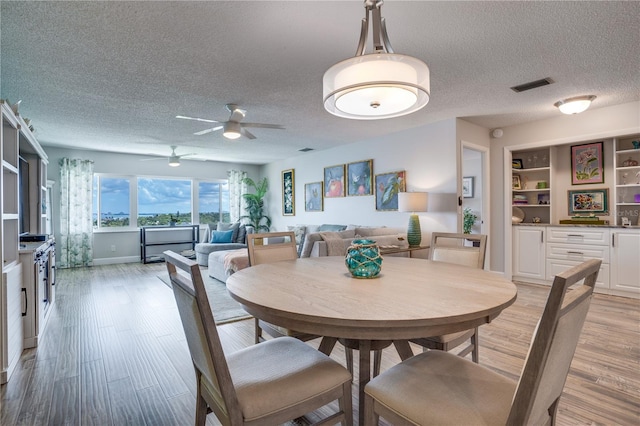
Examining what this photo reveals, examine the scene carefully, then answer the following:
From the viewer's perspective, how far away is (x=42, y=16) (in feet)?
6.56

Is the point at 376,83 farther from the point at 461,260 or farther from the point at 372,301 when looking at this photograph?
the point at 461,260

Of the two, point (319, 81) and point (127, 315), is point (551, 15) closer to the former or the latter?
point (319, 81)

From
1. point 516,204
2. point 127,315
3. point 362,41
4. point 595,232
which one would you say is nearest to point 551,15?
point 362,41

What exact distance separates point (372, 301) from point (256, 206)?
290 inches

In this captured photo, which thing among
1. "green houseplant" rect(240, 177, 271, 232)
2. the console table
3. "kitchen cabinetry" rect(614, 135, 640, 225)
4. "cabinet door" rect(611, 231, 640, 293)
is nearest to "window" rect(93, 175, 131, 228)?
the console table

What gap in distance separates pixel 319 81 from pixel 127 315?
309cm

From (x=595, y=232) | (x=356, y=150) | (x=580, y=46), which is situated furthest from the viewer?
(x=356, y=150)

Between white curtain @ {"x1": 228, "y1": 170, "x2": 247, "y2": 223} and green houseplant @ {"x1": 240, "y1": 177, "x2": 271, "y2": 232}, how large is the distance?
168 millimetres

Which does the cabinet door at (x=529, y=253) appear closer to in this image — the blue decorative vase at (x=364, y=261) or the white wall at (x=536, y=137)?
the white wall at (x=536, y=137)

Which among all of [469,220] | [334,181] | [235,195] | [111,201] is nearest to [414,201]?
[469,220]

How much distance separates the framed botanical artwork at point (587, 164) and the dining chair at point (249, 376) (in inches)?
195

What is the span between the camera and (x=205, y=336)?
0.97 meters

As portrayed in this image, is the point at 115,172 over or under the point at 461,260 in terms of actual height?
over

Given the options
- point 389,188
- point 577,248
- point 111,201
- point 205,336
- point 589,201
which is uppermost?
point 389,188
